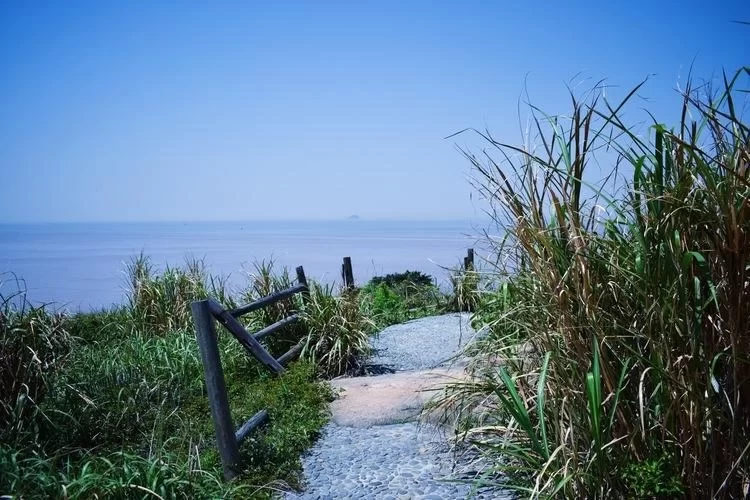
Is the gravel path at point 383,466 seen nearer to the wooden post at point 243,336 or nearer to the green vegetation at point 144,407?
the green vegetation at point 144,407

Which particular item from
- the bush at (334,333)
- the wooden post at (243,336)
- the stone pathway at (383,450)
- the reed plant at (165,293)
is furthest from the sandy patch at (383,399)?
the reed plant at (165,293)

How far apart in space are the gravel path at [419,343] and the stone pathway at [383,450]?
1043 mm

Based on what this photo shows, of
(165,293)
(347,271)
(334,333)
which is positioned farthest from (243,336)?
(347,271)

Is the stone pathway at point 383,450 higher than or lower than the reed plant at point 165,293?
lower

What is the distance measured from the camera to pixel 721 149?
232 cm

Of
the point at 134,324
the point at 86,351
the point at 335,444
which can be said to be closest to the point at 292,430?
the point at 335,444

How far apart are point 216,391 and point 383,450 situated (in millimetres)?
1206

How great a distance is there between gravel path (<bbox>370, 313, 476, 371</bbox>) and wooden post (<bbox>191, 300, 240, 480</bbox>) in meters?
2.77

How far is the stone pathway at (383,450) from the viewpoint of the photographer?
347cm

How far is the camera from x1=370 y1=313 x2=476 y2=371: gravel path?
7102 millimetres

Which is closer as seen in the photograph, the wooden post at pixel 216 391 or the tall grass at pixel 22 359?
the wooden post at pixel 216 391


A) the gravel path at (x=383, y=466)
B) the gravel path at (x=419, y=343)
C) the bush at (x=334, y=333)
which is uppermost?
the bush at (x=334, y=333)

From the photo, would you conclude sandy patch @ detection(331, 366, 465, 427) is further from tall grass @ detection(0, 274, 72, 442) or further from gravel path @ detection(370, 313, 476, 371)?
tall grass @ detection(0, 274, 72, 442)

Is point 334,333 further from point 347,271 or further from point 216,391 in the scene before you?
point 347,271
